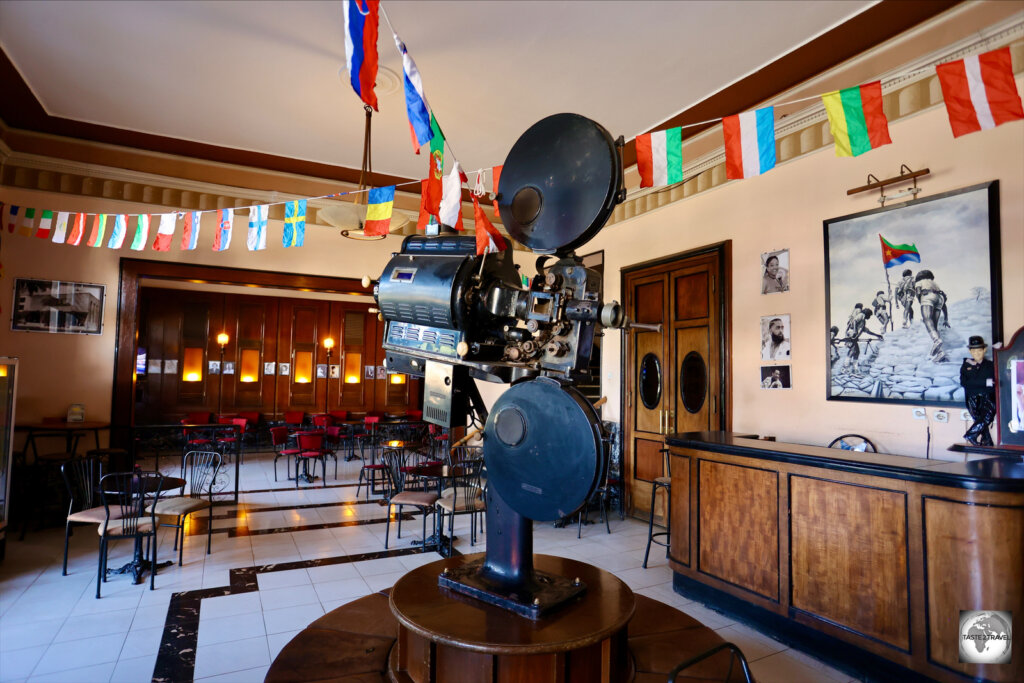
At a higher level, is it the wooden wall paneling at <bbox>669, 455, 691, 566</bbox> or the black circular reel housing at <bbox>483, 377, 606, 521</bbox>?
the black circular reel housing at <bbox>483, 377, 606, 521</bbox>

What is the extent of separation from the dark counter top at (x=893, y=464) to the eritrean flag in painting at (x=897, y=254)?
1.49 m

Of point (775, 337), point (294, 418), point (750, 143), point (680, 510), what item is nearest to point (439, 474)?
point (680, 510)

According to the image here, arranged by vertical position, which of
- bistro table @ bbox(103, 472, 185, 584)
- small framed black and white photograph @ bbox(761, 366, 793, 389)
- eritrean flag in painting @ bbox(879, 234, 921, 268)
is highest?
eritrean flag in painting @ bbox(879, 234, 921, 268)

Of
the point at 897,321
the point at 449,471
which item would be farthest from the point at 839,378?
the point at 449,471

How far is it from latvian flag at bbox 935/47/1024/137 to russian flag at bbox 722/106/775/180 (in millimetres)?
791

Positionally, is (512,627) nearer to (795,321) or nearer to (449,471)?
(449,471)

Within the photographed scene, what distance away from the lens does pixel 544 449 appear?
61.5 inches

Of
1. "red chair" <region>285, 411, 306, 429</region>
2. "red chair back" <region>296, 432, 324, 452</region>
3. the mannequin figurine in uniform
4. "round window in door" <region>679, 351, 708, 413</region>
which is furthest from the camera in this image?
"red chair" <region>285, 411, 306, 429</region>

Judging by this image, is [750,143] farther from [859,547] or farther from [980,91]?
[859,547]

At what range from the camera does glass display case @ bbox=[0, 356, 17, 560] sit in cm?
435

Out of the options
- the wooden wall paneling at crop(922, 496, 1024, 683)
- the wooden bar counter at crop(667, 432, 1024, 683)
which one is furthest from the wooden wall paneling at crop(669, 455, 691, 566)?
the wooden wall paneling at crop(922, 496, 1024, 683)

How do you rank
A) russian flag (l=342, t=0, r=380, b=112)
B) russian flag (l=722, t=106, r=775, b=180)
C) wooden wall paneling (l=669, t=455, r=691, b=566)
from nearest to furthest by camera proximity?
russian flag (l=342, t=0, r=380, b=112) < russian flag (l=722, t=106, r=775, b=180) < wooden wall paneling (l=669, t=455, r=691, b=566)

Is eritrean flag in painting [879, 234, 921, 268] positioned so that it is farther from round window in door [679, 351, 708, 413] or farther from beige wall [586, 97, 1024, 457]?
round window in door [679, 351, 708, 413]

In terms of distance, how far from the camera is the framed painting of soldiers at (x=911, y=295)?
11.5 feet
